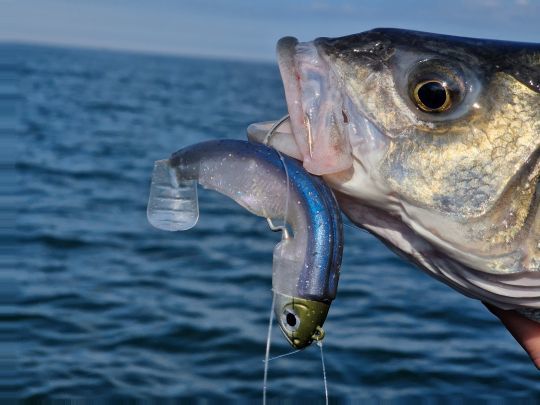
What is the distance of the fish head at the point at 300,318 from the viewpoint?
7.82ft

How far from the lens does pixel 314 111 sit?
249 centimetres

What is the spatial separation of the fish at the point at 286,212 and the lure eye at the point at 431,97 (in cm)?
39

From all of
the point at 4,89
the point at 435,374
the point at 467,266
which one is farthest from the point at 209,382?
the point at 467,266

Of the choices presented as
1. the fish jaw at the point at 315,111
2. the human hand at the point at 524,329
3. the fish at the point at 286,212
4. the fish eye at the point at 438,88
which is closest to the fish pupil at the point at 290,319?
the fish at the point at 286,212

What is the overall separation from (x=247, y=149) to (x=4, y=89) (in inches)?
307

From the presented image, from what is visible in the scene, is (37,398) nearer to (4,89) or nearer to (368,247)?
(4,89)

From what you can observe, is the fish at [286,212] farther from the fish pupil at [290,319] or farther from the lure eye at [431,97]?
the lure eye at [431,97]

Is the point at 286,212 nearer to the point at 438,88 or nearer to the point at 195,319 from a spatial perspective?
the point at 438,88

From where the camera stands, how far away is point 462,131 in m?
2.50

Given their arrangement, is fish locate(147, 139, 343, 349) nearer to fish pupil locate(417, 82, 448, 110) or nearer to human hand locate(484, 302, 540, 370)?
fish pupil locate(417, 82, 448, 110)

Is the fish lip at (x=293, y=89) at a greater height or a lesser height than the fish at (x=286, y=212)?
greater

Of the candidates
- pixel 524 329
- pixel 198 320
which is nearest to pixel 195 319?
pixel 198 320

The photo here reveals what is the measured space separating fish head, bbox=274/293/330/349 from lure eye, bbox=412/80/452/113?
672mm

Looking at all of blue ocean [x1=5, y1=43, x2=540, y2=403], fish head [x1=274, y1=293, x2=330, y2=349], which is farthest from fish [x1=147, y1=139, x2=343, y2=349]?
blue ocean [x1=5, y1=43, x2=540, y2=403]
